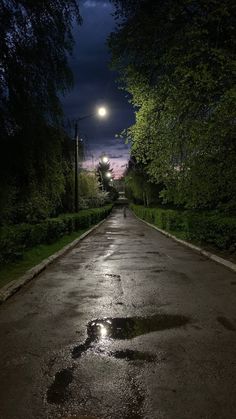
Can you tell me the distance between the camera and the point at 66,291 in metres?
8.92

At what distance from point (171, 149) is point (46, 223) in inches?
248

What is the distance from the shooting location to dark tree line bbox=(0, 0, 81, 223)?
11180mm

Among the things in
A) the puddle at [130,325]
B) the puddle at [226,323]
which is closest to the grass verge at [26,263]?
the puddle at [130,325]

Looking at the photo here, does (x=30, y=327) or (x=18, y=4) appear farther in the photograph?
(x=18, y=4)

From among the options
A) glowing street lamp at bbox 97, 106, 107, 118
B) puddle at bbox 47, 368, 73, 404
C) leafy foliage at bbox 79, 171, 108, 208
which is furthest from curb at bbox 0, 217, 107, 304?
leafy foliage at bbox 79, 171, 108, 208

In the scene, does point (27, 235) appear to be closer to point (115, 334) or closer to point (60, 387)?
point (115, 334)

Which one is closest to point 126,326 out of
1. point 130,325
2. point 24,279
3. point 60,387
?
point 130,325

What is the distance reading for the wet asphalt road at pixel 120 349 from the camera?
152 inches

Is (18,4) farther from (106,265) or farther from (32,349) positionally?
(32,349)

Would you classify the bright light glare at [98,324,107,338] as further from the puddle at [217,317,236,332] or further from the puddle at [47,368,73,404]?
the puddle at [217,317,236,332]

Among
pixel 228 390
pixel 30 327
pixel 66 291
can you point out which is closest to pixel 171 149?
pixel 66 291

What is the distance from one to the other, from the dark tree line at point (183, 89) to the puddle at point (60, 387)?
8.33 metres

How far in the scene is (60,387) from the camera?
13.9 ft

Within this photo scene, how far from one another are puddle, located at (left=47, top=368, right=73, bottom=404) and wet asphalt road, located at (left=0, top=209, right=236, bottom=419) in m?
0.01
